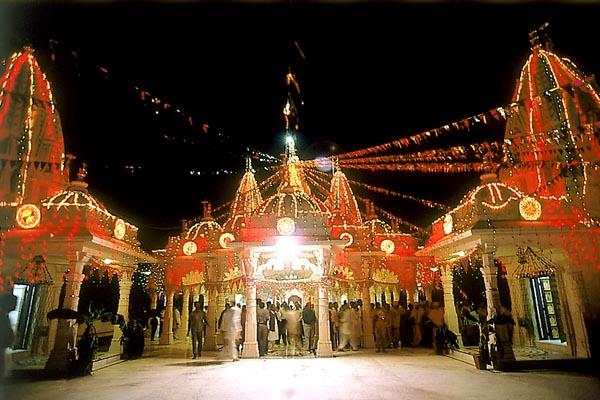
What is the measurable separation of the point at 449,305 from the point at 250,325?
7.57 m

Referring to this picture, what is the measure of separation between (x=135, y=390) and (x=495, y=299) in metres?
9.16

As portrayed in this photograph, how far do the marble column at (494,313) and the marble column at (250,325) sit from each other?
7.24m

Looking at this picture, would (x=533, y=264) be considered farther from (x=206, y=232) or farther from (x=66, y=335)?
(x=66, y=335)

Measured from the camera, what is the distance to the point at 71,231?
10.8 metres

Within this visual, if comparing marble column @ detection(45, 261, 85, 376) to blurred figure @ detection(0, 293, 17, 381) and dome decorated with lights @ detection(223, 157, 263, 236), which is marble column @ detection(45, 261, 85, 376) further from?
dome decorated with lights @ detection(223, 157, 263, 236)

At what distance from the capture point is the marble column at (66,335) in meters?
10.0

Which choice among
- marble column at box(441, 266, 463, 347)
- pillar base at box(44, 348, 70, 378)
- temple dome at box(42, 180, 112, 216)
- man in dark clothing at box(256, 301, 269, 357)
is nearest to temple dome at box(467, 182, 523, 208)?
marble column at box(441, 266, 463, 347)

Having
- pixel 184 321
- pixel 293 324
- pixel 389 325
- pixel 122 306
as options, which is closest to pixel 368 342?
pixel 389 325

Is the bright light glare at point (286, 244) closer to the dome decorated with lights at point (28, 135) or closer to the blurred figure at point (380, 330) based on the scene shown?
the blurred figure at point (380, 330)

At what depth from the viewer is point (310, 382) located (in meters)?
8.49

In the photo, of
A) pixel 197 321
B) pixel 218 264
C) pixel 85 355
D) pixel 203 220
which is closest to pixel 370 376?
pixel 197 321

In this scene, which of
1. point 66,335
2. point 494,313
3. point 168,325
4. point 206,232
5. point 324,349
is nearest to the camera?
point 66,335

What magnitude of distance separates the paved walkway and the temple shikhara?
1.44 metres

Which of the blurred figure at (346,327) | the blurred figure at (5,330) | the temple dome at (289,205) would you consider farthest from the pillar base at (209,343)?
the blurred figure at (5,330)
